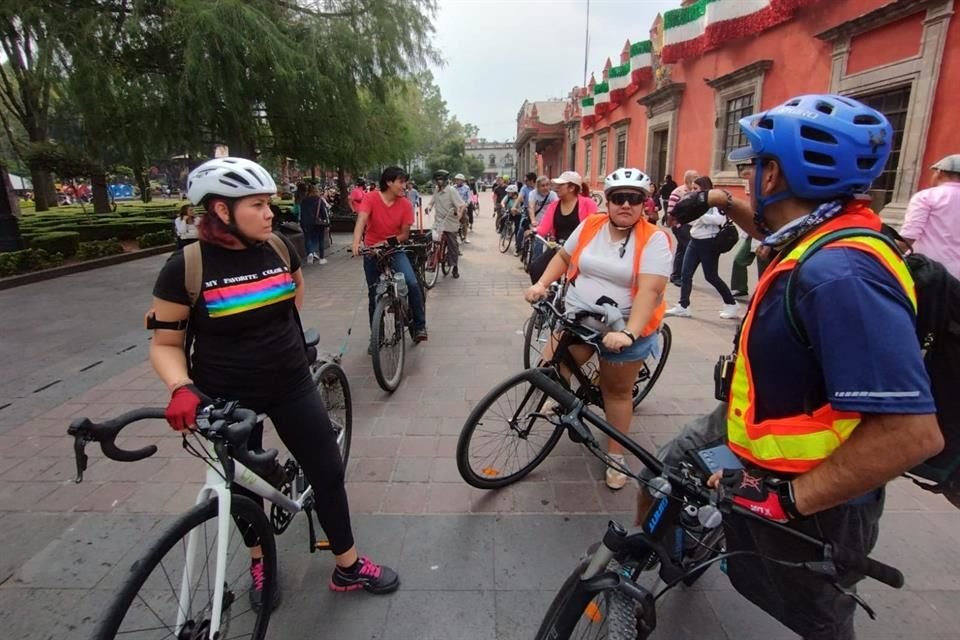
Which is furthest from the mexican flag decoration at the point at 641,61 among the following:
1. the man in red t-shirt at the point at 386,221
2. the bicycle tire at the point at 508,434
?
the bicycle tire at the point at 508,434

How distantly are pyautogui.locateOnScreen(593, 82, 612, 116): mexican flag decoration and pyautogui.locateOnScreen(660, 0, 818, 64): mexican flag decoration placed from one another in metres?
8.28

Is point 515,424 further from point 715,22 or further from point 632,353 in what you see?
point 715,22

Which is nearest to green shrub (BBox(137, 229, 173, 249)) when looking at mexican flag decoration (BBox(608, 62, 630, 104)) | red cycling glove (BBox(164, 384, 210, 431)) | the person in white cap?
red cycling glove (BBox(164, 384, 210, 431))

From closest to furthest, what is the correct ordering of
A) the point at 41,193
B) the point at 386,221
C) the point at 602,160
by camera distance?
the point at 386,221
the point at 41,193
the point at 602,160

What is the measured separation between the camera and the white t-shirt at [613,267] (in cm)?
284

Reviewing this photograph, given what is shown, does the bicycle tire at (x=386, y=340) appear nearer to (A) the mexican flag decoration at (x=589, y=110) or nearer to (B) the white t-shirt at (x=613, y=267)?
(B) the white t-shirt at (x=613, y=267)

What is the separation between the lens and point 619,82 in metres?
21.0

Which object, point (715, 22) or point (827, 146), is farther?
point (715, 22)

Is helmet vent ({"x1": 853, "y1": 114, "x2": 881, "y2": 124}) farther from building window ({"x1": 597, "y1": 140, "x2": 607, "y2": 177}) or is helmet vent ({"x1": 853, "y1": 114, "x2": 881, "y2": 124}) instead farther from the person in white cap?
building window ({"x1": 597, "y1": 140, "x2": 607, "y2": 177})

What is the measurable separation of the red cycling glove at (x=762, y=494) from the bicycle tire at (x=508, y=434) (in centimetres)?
142

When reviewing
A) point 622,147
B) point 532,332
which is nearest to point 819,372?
point 532,332

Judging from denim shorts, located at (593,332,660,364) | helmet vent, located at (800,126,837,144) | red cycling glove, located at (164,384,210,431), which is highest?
helmet vent, located at (800,126,837,144)

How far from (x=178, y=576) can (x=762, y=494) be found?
1.70 meters

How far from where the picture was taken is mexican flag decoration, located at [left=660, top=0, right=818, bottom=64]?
1111 centimetres
